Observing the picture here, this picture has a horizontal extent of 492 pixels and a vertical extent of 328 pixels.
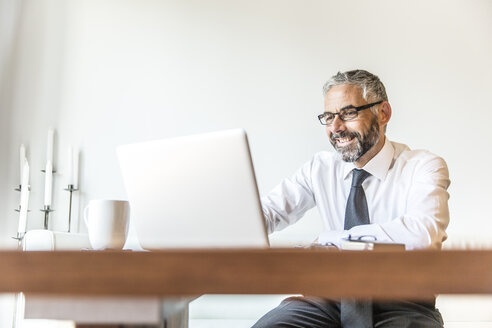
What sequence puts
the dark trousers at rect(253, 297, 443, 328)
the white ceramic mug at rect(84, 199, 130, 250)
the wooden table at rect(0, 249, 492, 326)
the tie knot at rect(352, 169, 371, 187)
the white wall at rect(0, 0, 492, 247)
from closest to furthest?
the wooden table at rect(0, 249, 492, 326)
the white ceramic mug at rect(84, 199, 130, 250)
the dark trousers at rect(253, 297, 443, 328)
the tie knot at rect(352, 169, 371, 187)
the white wall at rect(0, 0, 492, 247)

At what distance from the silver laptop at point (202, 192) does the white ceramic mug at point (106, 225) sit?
0.34ft

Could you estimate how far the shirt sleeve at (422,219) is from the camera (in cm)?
138

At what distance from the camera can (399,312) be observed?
133cm

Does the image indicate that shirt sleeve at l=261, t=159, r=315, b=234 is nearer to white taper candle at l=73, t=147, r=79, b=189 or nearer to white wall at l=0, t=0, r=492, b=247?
white wall at l=0, t=0, r=492, b=247

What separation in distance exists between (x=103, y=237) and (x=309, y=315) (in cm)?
60

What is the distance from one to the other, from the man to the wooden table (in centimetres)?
78

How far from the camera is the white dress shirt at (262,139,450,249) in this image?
4.62 ft

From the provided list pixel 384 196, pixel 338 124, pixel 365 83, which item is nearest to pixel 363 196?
pixel 384 196

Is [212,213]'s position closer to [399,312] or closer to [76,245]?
[399,312]

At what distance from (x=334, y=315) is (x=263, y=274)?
1.02 m

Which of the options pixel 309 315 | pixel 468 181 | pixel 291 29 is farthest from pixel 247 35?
pixel 309 315

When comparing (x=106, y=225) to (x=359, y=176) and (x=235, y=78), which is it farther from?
(x=235, y=78)

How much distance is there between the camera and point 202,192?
0.99 m

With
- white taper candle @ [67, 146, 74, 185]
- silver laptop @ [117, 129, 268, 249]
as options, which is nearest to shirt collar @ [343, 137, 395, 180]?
silver laptop @ [117, 129, 268, 249]
